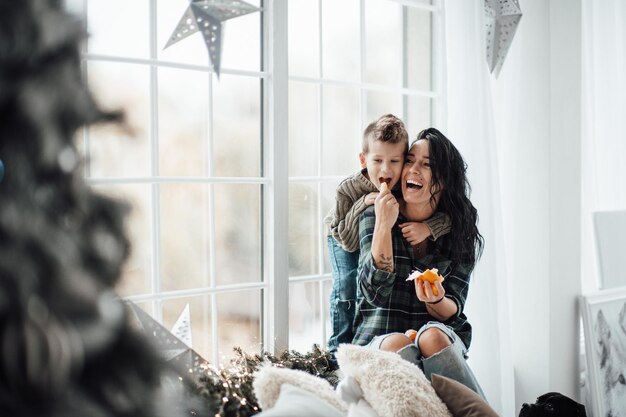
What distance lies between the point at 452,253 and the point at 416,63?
98 centimetres

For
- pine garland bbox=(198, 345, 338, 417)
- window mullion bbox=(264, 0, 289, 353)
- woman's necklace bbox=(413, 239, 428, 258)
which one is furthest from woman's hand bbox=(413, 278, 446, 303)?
window mullion bbox=(264, 0, 289, 353)

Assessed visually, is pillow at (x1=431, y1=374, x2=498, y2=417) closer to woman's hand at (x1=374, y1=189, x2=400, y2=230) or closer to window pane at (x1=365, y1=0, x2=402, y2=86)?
woman's hand at (x1=374, y1=189, x2=400, y2=230)

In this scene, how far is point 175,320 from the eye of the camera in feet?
6.97

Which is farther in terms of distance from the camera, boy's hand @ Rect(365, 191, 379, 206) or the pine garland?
boy's hand @ Rect(365, 191, 379, 206)

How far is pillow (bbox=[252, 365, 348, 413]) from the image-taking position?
57.8 inches

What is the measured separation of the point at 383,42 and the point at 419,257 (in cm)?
99

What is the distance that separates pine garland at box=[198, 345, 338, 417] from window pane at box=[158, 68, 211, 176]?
615 millimetres

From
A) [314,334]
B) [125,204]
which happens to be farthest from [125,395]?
[314,334]

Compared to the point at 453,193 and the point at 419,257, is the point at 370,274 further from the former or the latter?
the point at 453,193

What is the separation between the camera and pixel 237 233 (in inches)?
89.0

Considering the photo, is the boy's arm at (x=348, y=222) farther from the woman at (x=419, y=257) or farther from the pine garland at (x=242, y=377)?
the pine garland at (x=242, y=377)

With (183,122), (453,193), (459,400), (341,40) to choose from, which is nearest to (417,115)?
(341,40)

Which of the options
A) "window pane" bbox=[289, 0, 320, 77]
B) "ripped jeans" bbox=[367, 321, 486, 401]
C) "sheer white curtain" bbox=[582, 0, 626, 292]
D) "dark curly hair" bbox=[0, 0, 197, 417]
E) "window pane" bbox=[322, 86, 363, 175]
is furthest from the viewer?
"sheer white curtain" bbox=[582, 0, 626, 292]

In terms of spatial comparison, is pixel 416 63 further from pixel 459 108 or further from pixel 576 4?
pixel 576 4
